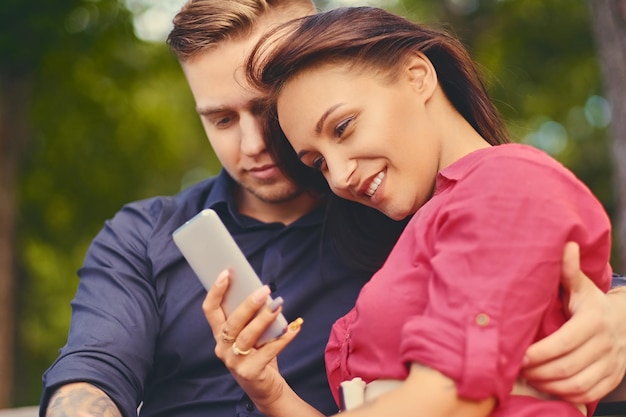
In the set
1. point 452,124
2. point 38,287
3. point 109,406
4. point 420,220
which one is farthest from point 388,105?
point 38,287

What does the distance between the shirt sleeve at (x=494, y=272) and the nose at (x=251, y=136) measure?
1.21 meters

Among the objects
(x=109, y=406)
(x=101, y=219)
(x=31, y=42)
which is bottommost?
(x=101, y=219)

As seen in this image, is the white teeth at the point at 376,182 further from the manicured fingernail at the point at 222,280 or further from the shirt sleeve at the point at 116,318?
the shirt sleeve at the point at 116,318

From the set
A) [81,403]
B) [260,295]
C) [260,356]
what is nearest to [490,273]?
[260,295]

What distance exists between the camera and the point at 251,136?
2973mm

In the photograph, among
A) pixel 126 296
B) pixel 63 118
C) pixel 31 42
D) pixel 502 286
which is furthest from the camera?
pixel 63 118

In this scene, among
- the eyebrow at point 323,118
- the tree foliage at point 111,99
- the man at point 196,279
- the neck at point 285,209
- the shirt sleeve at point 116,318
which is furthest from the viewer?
the tree foliage at point 111,99

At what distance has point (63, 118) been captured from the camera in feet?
33.1

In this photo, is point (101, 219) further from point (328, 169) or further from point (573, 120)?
point (328, 169)

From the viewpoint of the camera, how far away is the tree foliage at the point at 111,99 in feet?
30.3

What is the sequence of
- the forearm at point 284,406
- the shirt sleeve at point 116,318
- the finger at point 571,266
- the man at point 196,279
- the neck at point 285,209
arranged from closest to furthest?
the finger at point 571,266
the forearm at point 284,406
the shirt sleeve at point 116,318
the man at point 196,279
the neck at point 285,209

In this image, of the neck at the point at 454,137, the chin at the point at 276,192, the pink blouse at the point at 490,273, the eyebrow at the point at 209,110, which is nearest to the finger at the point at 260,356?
the pink blouse at the point at 490,273

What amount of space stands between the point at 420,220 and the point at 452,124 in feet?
1.45

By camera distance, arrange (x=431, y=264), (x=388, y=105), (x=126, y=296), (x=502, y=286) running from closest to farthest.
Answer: (x=502, y=286) → (x=431, y=264) → (x=388, y=105) → (x=126, y=296)
